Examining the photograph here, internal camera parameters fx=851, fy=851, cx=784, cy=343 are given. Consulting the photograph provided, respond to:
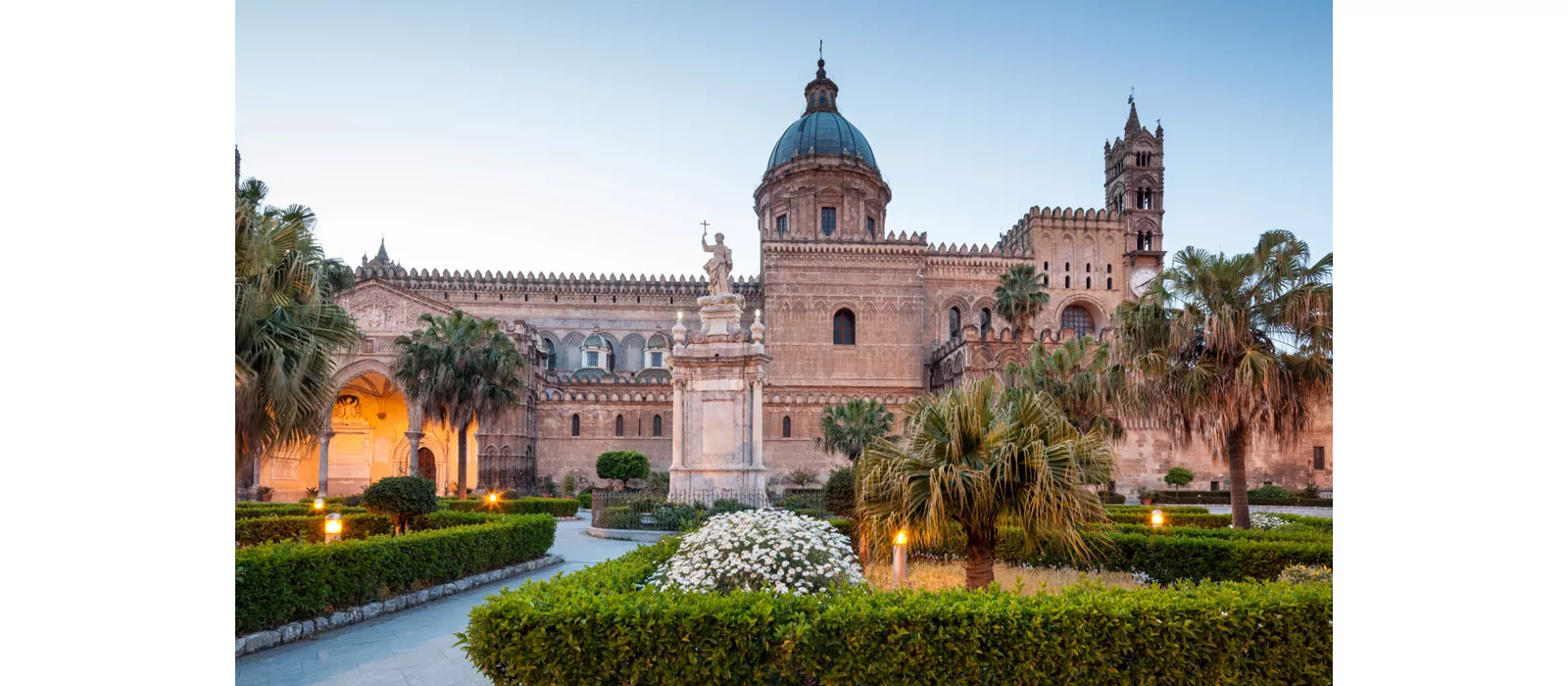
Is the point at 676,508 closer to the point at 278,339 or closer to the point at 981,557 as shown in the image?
the point at 278,339

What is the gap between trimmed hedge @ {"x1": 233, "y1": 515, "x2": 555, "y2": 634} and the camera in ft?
24.7

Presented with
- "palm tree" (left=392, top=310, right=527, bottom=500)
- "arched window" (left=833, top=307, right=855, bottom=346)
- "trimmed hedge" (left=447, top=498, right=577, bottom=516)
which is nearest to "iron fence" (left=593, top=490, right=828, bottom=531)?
"trimmed hedge" (left=447, top=498, right=577, bottom=516)

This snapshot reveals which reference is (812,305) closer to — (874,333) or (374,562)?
(874,333)

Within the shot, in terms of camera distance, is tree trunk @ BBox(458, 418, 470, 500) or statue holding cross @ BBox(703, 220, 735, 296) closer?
statue holding cross @ BBox(703, 220, 735, 296)

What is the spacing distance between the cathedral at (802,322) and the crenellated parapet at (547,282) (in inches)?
4.1

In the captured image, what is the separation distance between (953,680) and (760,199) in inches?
1859

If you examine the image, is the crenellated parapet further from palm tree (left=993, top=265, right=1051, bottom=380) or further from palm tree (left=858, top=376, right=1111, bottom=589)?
palm tree (left=858, top=376, right=1111, bottom=589)

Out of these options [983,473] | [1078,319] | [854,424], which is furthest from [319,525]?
[1078,319]

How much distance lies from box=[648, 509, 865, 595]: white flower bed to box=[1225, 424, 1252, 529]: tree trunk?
7613 millimetres

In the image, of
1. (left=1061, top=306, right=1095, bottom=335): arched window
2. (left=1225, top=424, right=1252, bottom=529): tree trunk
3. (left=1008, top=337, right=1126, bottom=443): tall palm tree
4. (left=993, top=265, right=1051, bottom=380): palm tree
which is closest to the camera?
(left=1225, top=424, right=1252, bottom=529): tree trunk

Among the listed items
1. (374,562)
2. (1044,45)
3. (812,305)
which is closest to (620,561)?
(374,562)

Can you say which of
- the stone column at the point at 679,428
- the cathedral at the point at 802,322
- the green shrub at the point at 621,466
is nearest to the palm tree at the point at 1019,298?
the cathedral at the point at 802,322

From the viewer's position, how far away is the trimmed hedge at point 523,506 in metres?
22.6

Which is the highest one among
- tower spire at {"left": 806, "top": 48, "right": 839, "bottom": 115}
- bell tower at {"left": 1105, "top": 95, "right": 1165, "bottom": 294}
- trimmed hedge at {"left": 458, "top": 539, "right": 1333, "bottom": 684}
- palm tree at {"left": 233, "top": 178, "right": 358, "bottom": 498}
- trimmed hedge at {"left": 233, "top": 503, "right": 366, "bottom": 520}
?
tower spire at {"left": 806, "top": 48, "right": 839, "bottom": 115}
